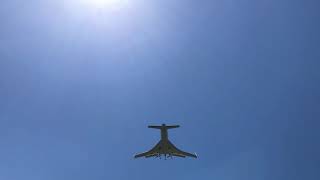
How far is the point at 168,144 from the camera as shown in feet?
630

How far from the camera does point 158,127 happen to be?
187375 millimetres

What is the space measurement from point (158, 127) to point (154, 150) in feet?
29.6

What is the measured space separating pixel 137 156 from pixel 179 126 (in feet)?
67.7

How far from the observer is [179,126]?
182 meters

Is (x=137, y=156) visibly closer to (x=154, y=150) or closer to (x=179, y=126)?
(x=154, y=150)

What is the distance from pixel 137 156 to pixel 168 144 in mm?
11136

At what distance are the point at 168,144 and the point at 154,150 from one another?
4.97m

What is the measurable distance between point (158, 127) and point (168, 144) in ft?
27.0

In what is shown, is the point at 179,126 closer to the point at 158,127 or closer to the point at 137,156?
the point at 158,127

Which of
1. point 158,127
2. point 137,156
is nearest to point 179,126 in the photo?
point 158,127

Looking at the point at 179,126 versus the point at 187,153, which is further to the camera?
the point at 187,153

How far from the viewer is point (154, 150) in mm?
191750

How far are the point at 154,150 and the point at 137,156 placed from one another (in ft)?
21.0
